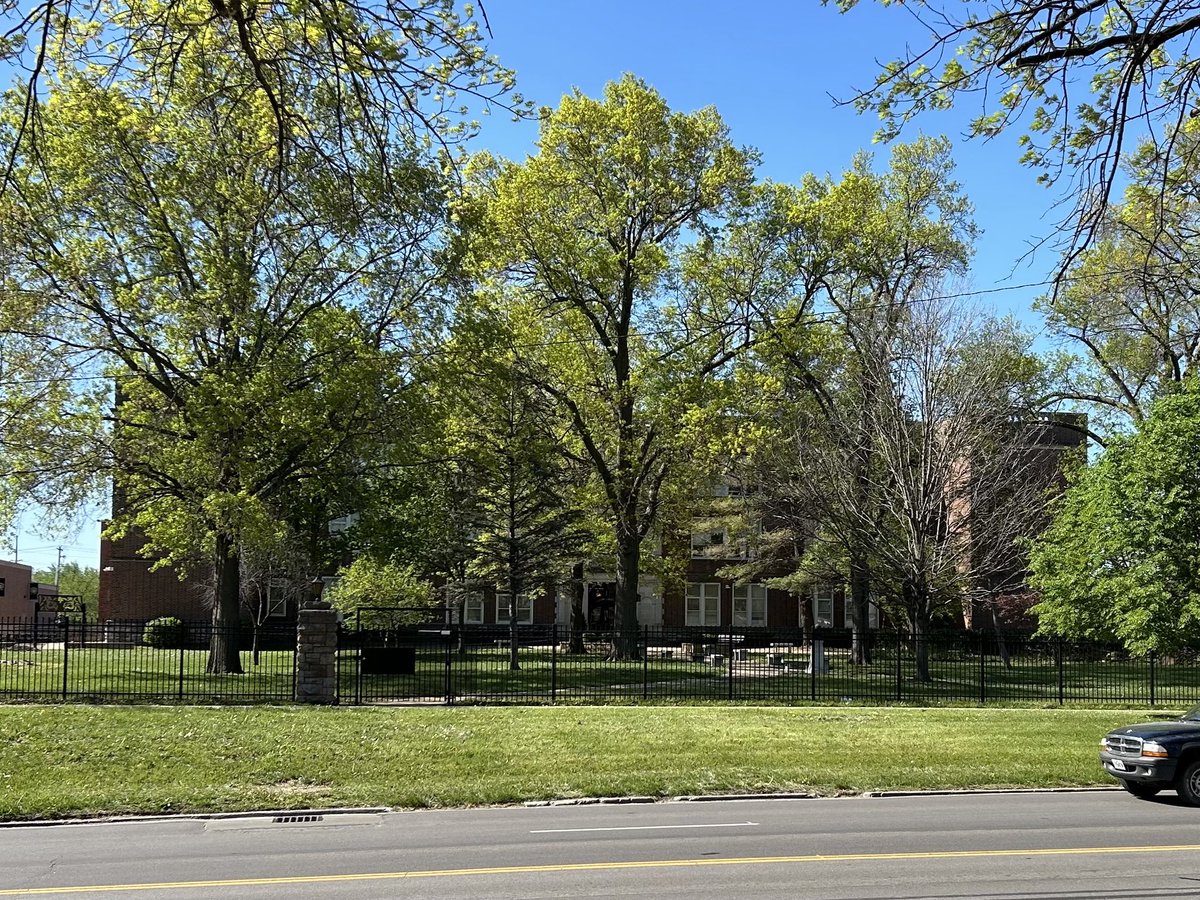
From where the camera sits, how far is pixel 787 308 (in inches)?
1387

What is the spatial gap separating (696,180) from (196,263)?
16511mm

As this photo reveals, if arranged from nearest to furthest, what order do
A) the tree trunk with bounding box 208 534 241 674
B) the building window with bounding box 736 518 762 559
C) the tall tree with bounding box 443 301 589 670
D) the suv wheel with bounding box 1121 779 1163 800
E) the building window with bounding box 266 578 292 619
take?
the suv wheel with bounding box 1121 779 1163 800, the tree trunk with bounding box 208 534 241 674, the tall tree with bounding box 443 301 589 670, the building window with bounding box 736 518 762 559, the building window with bounding box 266 578 292 619

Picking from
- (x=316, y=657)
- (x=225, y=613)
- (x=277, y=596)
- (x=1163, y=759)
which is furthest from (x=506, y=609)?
(x=1163, y=759)

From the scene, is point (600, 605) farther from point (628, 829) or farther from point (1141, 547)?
point (628, 829)

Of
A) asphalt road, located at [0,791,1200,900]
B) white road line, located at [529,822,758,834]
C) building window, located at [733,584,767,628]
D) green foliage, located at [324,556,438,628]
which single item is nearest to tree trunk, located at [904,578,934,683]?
asphalt road, located at [0,791,1200,900]

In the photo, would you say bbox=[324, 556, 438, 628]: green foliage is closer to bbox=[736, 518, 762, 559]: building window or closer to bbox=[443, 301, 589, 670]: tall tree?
bbox=[443, 301, 589, 670]: tall tree

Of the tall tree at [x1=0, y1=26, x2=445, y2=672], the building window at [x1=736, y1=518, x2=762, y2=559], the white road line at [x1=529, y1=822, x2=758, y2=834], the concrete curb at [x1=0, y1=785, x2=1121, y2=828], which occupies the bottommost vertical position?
the concrete curb at [x1=0, y1=785, x2=1121, y2=828]

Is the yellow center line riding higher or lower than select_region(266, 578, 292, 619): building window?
lower

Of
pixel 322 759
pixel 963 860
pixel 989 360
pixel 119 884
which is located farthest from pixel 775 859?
pixel 989 360

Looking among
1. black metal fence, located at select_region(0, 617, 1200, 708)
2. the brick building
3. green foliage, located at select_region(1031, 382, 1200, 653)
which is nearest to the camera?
black metal fence, located at select_region(0, 617, 1200, 708)

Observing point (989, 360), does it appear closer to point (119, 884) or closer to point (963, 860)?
point (963, 860)

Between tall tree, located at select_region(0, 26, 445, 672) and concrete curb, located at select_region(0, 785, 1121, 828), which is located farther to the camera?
tall tree, located at select_region(0, 26, 445, 672)

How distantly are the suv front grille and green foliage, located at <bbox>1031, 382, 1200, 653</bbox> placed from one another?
35.0 ft

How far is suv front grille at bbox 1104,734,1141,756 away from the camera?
41.9 ft
